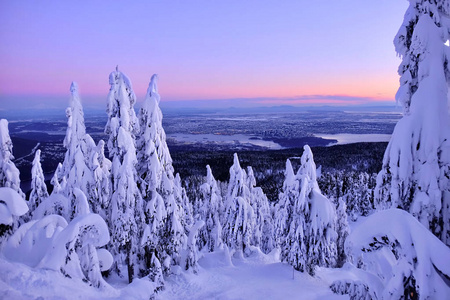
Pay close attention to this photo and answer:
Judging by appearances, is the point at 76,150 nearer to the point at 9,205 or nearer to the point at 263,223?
the point at 9,205

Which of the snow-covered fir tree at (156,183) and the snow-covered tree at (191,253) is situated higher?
the snow-covered fir tree at (156,183)

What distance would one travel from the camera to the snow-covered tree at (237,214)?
945 inches

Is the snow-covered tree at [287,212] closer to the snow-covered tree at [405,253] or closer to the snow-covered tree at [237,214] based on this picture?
the snow-covered tree at [237,214]

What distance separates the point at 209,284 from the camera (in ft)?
55.9

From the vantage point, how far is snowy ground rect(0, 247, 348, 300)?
694cm

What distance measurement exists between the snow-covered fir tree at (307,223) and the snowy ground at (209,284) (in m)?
1.60

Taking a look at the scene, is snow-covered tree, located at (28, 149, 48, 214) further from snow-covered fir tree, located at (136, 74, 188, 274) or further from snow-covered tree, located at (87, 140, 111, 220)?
snow-covered fir tree, located at (136, 74, 188, 274)

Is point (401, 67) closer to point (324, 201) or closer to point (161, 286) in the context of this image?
point (324, 201)

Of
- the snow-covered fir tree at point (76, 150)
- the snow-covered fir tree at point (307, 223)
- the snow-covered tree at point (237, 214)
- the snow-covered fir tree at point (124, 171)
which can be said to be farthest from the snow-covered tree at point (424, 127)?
the snow-covered tree at point (237, 214)

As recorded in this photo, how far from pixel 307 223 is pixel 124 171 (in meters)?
12.5

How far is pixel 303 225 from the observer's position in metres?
17.7

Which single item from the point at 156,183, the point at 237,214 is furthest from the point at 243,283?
the point at 156,183

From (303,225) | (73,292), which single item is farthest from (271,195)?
(73,292)

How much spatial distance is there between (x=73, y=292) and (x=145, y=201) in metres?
6.92
